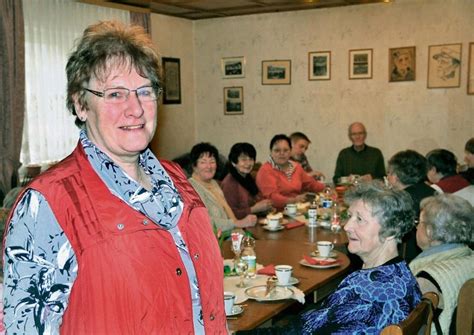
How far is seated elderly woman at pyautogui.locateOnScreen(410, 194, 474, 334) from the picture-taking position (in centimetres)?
245

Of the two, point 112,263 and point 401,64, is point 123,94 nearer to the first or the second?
point 112,263

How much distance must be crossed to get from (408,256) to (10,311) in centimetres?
305

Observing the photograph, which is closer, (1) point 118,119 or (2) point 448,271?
(1) point 118,119

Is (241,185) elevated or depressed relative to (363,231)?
depressed

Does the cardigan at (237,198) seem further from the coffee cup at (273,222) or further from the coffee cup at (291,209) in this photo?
the coffee cup at (273,222)

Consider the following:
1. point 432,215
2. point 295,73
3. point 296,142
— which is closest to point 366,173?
point 296,142

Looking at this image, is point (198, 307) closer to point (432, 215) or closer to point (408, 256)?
point (432, 215)

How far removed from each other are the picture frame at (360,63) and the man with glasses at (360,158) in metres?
0.77

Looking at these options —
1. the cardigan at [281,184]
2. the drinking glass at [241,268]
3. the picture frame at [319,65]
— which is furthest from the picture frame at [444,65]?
the drinking glass at [241,268]

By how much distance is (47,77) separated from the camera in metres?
6.16

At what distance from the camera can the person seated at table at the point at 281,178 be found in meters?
5.36

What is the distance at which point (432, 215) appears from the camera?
2754 millimetres

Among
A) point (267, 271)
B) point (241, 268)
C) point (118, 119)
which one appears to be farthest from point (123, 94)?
point (267, 271)

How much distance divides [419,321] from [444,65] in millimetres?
5579
